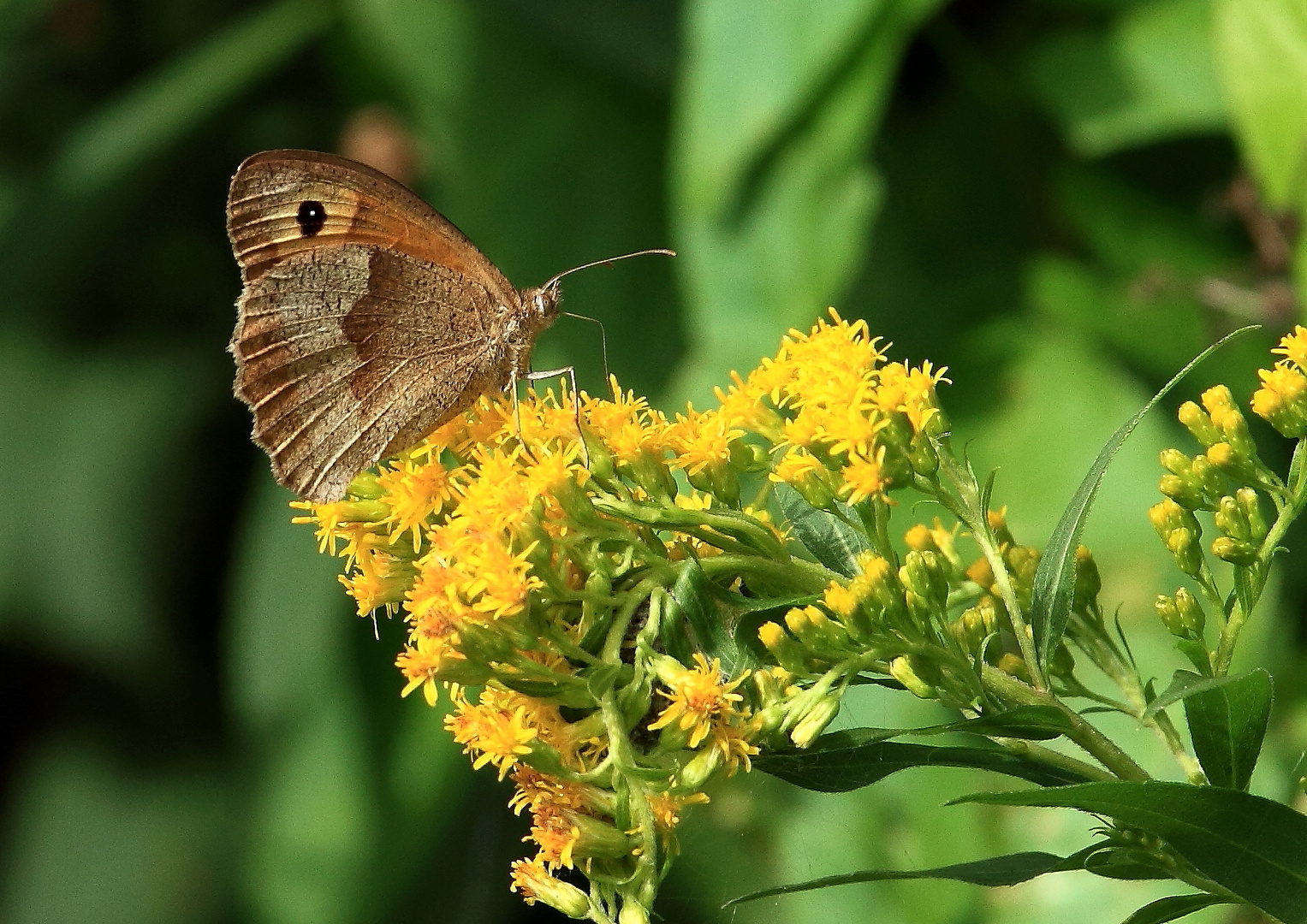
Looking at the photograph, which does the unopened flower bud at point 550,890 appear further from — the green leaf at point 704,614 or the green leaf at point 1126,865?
the green leaf at point 1126,865

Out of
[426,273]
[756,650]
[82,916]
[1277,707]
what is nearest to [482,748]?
[756,650]

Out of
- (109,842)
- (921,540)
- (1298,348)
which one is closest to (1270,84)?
(1298,348)

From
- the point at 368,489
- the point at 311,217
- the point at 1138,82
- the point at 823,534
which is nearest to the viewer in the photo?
the point at 823,534

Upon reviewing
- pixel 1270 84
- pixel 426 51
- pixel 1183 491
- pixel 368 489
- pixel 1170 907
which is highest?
pixel 426 51

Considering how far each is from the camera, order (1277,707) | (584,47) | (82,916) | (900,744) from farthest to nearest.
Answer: (82,916), (584,47), (1277,707), (900,744)

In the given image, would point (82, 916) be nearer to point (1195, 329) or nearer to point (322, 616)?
point (322, 616)

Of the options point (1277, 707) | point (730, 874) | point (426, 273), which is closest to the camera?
point (730, 874)

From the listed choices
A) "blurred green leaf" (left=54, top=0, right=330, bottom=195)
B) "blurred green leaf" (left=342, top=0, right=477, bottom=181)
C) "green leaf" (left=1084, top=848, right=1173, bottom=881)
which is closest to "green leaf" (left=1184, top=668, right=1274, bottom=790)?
"green leaf" (left=1084, top=848, right=1173, bottom=881)

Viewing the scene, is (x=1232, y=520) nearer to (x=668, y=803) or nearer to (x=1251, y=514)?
(x=1251, y=514)
